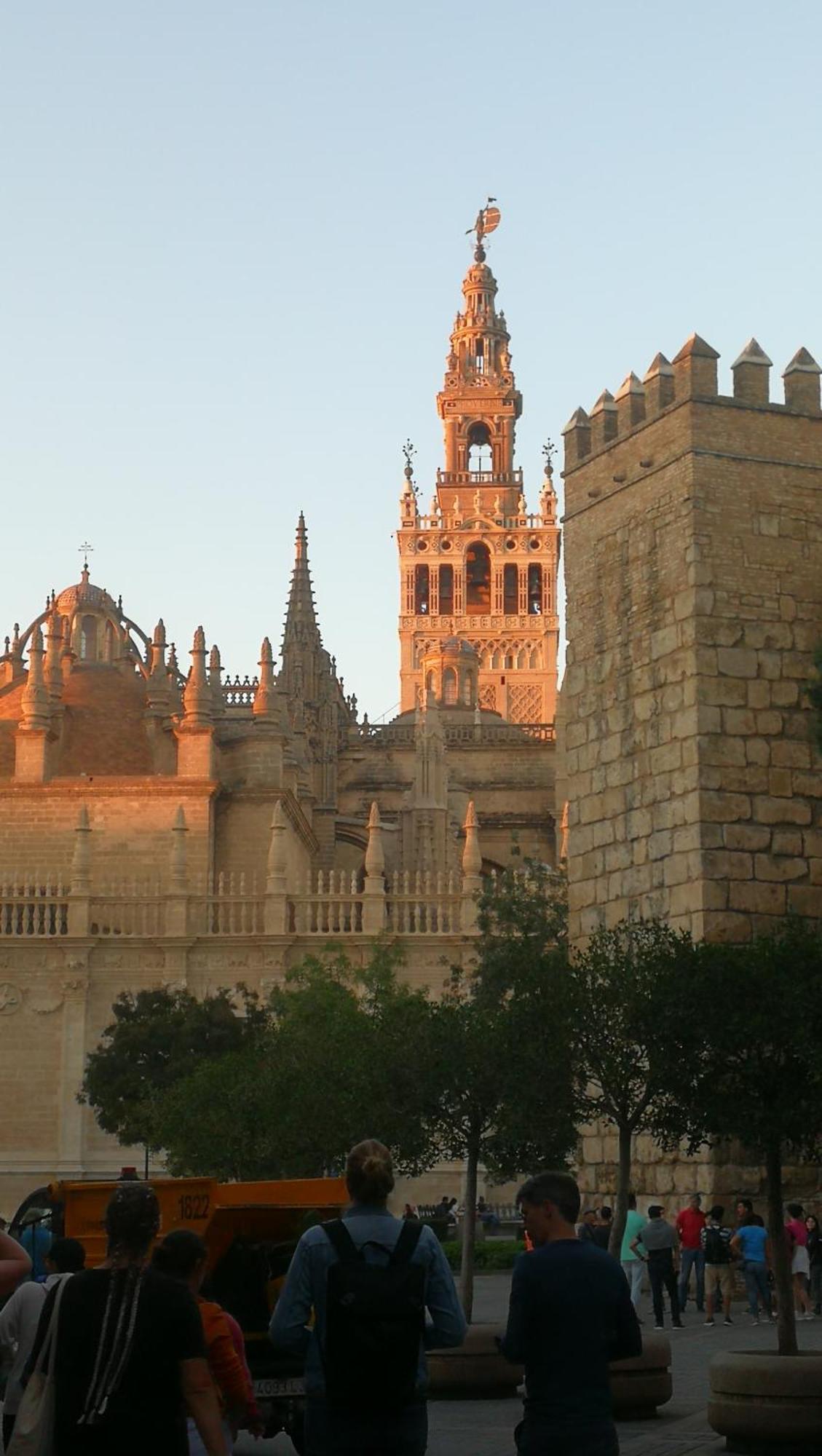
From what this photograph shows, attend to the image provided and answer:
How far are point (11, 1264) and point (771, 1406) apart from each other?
565 cm

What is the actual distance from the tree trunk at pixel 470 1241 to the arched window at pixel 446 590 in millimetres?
78143

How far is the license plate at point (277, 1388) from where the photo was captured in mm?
11195

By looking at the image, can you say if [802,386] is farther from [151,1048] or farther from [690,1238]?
[151,1048]

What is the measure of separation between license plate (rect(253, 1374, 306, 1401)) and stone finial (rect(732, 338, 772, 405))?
10929 mm

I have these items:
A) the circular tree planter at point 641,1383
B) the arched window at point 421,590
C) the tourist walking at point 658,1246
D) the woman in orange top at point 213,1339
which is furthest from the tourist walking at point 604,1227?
the arched window at point 421,590

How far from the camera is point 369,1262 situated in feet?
20.2

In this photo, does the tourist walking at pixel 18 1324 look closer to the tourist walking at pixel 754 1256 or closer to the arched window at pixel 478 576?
the tourist walking at pixel 754 1256

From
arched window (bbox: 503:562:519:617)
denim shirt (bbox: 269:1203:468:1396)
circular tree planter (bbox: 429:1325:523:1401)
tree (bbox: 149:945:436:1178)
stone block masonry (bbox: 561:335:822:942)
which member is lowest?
circular tree planter (bbox: 429:1325:523:1401)

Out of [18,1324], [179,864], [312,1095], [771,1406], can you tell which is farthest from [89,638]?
[18,1324]

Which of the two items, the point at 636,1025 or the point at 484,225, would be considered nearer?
the point at 636,1025

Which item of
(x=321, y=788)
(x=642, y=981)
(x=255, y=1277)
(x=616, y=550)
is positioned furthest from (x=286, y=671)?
(x=255, y=1277)

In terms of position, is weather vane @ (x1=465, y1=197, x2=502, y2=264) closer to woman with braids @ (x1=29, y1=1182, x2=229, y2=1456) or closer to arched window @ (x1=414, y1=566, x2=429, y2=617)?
arched window @ (x1=414, y1=566, x2=429, y2=617)

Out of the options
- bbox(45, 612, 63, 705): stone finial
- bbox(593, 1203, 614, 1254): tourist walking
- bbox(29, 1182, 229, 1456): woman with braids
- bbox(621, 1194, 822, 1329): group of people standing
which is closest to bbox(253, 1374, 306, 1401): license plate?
bbox(29, 1182, 229, 1456): woman with braids

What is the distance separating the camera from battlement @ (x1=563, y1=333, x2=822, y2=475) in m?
19.2
